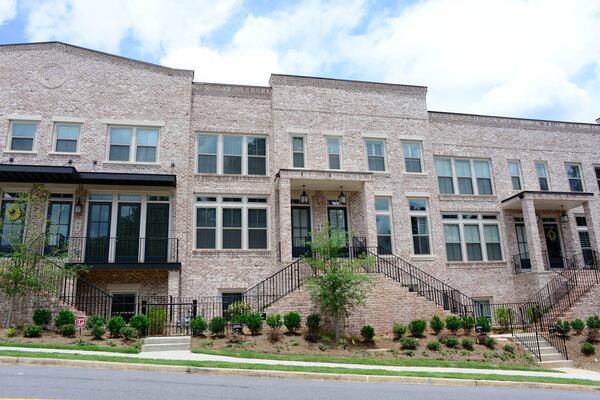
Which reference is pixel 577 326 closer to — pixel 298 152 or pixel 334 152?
pixel 334 152

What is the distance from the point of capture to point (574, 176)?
25578 mm

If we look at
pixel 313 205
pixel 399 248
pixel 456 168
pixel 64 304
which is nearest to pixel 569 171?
pixel 456 168

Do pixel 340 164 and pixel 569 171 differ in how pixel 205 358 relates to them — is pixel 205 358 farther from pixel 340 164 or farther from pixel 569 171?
pixel 569 171

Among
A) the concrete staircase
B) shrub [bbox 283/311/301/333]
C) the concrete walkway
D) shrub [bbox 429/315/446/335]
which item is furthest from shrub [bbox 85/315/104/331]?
shrub [bbox 429/315/446/335]

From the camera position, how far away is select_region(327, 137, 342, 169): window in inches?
850

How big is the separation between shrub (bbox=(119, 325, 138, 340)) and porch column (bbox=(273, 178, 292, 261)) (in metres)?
6.38

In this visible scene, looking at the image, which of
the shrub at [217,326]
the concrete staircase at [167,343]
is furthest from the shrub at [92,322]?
the shrub at [217,326]

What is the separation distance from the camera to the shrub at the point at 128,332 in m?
14.3

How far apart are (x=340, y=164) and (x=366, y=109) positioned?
321cm

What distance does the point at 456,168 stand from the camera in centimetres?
2388

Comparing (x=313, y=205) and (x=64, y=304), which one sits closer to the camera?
(x=64, y=304)

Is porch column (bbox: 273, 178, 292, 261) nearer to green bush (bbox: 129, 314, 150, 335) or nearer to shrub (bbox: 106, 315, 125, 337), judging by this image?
green bush (bbox: 129, 314, 150, 335)

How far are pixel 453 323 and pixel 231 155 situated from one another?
1160 cm

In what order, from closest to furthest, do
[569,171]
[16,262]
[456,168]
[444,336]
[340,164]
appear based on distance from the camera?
[16,262]
[444,336]
[340,164]
[456,168]
[569,171]
